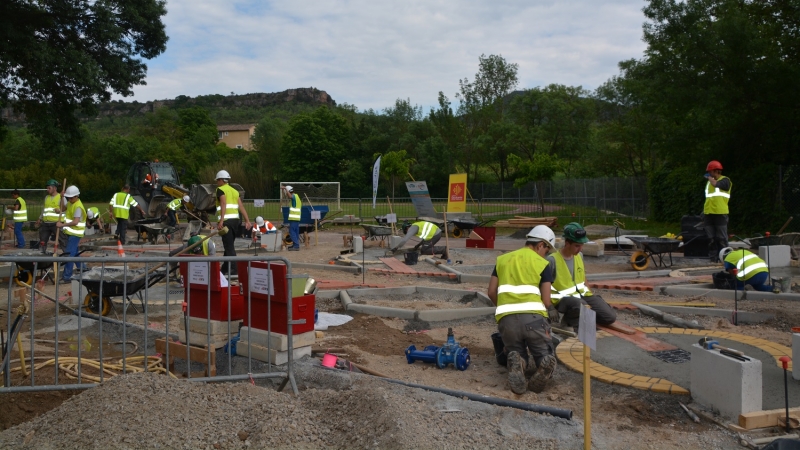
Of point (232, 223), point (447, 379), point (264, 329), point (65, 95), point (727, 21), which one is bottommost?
point (447, 379)

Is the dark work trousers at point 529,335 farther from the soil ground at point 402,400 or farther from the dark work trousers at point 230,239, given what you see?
the dark work trousers at point 230,239

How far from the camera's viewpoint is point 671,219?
84.1ft

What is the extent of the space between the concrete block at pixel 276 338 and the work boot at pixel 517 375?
194 cm

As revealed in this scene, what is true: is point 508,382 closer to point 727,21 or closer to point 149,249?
point 149,249

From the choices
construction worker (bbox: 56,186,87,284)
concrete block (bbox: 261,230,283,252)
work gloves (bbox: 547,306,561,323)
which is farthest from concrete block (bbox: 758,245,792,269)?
construction worker (bbox: 56,186,87,284)

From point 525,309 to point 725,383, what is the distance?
5.49 ft

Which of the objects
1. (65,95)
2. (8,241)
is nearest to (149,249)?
(65,95)

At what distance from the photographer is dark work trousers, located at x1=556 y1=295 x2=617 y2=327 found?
22.7ft

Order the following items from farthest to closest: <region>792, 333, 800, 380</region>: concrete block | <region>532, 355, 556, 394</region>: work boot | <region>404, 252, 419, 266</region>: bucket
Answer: <region>404, 252, 419, 266</region>: bucket < <region>532, 355, 556, 394</region>: work boot < <region>792, 333, 800, 380</region>: concrete block

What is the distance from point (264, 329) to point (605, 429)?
125 inches

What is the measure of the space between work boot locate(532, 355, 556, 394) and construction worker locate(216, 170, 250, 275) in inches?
265

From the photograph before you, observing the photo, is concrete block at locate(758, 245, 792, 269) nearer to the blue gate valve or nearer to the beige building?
the blue gate valve

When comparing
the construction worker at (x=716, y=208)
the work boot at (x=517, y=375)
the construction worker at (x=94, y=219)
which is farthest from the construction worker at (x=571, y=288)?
the construction worker at (x=94, y=219)

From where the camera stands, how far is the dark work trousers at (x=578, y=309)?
6922 mm
